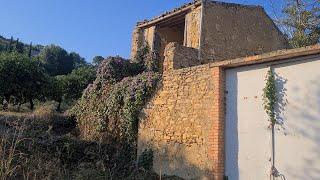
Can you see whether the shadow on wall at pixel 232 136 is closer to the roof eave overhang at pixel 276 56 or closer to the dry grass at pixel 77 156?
the roof eave overhang at pixel 276 56

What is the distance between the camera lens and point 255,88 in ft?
32.9

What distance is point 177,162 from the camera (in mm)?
11711

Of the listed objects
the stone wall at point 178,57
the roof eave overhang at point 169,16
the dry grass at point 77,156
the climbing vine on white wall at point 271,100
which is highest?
the roof eave overhang at point 169,16

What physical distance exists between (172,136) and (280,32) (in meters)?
10.4

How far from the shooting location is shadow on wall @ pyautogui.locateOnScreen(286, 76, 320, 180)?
871 centimetres

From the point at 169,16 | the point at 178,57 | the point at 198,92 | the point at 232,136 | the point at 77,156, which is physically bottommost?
the point at 77,156

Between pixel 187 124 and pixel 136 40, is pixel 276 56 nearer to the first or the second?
pixel 187 124

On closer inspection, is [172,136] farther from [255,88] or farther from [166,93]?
[255,88]

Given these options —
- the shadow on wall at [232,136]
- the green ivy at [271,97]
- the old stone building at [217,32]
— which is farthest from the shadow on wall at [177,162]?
the old stone building at [217,32]

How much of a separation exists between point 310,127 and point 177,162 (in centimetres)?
407

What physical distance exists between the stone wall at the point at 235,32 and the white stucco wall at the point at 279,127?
717 cm

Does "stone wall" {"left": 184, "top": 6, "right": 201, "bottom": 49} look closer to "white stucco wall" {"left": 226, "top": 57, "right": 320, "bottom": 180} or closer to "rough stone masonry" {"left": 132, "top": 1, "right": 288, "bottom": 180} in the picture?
"rough stone masonry" {"left": 132, "top": 1, "right": 288, "bottom": 180}

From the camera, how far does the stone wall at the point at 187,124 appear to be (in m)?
10.6

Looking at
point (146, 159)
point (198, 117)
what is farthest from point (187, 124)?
point (146, 159)
